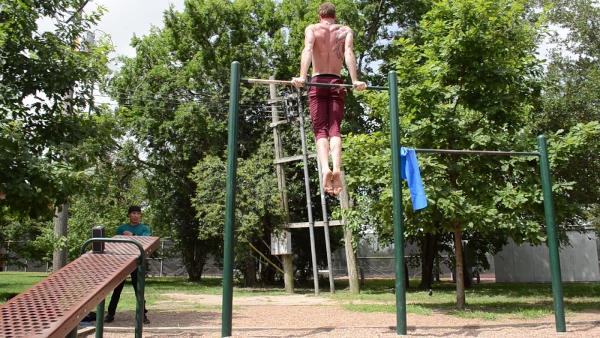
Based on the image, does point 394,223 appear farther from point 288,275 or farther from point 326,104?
point 288,275

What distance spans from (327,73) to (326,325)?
4.60 m

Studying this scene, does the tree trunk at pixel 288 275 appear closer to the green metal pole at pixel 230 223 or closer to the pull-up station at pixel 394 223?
the pull-up station at pixel 394 223

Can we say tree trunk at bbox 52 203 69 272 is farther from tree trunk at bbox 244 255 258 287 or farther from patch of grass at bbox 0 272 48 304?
tree trunk at bbox 244 255 258 287

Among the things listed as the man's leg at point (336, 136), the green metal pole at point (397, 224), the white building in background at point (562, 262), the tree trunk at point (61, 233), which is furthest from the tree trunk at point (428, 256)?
the man's leg at point (336, 136)

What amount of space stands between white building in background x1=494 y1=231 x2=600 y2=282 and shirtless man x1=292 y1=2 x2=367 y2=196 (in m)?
21.0

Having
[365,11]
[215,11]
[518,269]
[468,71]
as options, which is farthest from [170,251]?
[468,71]

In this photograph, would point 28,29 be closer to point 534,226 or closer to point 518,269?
point 534,226

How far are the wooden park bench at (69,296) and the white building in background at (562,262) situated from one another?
2328 cm

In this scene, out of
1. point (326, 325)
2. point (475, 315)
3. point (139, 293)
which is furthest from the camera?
point (475, 315)

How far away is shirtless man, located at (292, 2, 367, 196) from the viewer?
5.86 metres

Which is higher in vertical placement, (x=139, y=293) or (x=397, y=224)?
(x=397, y=224)

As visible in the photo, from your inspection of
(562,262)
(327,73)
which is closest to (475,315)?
(327,73)

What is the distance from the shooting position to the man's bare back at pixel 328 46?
5.92 meters

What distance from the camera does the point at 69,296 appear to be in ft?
10.9
